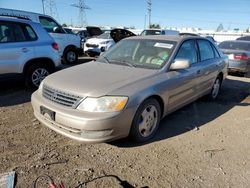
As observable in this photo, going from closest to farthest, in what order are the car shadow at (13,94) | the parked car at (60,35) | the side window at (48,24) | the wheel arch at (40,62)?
the car shadow at (13,94), the wheel arch at (40,62), the parked car at (60,35), the side window at (48,24)

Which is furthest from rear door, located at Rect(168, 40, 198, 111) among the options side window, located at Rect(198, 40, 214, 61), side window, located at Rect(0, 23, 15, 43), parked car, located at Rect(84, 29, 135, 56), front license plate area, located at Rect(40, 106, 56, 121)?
parked car, located at Rect(84, 29, 135, 56)

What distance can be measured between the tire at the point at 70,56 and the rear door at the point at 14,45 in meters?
5.27

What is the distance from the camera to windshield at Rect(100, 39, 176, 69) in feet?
14.2

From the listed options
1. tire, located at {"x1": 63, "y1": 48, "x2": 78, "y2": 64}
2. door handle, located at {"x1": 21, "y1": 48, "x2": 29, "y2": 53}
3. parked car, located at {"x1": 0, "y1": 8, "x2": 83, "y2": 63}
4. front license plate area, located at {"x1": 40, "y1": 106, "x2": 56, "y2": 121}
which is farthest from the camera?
tire, located at {"x1": 63, "y1": 48, "x2": 78, "y2": 64}

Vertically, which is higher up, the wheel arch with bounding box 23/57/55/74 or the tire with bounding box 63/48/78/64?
the wheel arch with bounding box 23/57/55/74

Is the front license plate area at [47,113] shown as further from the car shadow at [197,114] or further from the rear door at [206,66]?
the rear door at [206,66]

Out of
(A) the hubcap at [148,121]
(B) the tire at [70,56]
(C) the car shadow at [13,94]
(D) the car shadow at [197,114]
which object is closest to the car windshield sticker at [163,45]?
(A) the hubcap at [148,121]

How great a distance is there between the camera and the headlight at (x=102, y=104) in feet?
Answer: 10.6

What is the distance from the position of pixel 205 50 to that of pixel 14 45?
421 cm

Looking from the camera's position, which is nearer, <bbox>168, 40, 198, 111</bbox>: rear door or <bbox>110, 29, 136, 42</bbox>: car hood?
<bbox>168, 40, 198, 111</bbox>: rear door

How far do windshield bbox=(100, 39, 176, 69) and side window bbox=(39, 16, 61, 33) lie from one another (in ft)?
20.6

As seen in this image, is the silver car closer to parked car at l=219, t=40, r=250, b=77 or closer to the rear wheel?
the rear wheel

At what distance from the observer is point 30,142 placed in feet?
12.3

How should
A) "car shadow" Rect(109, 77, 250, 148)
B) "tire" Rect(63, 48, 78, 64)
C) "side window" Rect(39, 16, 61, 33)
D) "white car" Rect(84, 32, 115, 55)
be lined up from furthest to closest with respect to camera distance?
"white car" Rect(84, 32, 115, 55)
"tire" Rect(63, 48, 78, 64)
"side window" Rect(39, 16, 61, 33)
"car shadow" Rect(109, 77, 250, 148)
